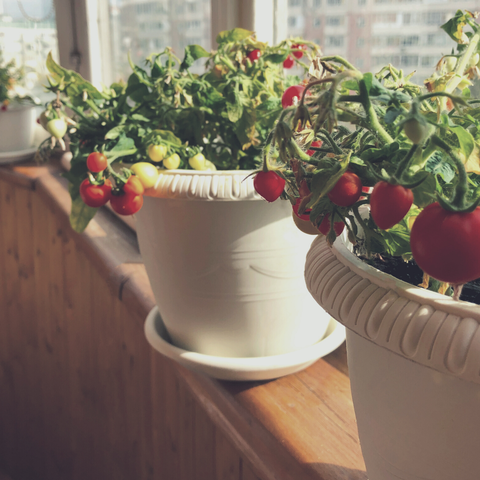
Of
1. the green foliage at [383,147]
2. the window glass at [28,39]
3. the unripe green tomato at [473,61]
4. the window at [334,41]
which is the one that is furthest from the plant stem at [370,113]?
the window glass at [28,39]

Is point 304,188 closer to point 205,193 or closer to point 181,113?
point 205,193

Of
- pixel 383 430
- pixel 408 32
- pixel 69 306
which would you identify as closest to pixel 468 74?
pixel 383 430

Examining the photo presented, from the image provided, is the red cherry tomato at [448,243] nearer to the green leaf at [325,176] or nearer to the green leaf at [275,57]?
the green leaf at [325,176]

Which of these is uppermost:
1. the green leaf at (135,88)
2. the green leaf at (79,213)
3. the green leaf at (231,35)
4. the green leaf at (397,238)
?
the green leaf at (231,35)

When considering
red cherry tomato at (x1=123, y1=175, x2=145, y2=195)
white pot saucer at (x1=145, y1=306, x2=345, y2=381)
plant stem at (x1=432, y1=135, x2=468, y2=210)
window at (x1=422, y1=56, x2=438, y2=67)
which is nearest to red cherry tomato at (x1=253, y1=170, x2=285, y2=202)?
plant stem at (x1=432, y1=135, x2=468, y2=210)

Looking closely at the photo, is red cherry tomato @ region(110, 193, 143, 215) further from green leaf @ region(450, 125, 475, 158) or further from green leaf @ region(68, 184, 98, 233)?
green leaf @ region(450, 125, 475, 158)

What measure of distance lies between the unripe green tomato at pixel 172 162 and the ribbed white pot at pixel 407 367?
0.27 meters

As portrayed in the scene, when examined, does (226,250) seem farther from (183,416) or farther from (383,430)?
(183,416)

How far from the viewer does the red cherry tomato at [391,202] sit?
21 centimetres

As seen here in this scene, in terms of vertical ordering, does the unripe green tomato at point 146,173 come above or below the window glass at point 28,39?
below

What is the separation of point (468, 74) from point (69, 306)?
1.43 m

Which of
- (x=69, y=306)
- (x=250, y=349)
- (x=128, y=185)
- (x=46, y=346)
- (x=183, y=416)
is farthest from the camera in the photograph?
(x=46, y=346)

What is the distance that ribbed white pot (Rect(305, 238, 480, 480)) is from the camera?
237 mm

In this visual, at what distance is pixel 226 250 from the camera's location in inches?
20.6
